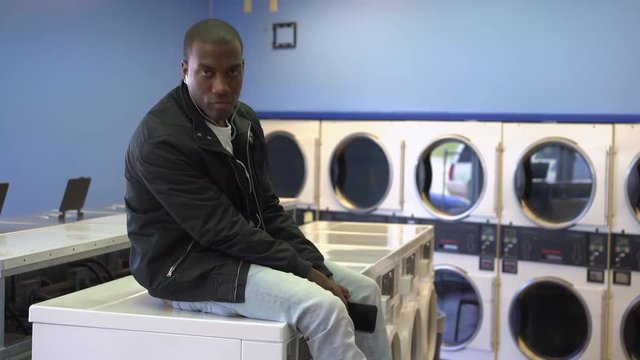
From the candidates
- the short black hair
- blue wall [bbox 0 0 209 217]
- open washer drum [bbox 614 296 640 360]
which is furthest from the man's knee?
open washer drum [bbox 614 296 640 360]

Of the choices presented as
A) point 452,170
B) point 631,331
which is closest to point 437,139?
point 452,170

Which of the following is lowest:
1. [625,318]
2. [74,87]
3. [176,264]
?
[625,318]

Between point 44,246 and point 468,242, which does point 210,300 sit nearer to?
point 44,246

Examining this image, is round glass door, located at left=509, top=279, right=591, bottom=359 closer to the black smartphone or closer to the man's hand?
the black smartphone

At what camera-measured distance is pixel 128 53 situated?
16.7 ft

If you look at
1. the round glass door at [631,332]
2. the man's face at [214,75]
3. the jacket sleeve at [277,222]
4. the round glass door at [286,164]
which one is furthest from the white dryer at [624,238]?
the man's face at [214,75]

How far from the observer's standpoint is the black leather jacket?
1880 mm

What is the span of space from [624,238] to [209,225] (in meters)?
3.45

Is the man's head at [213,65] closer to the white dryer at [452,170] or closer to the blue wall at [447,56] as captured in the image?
the white dryer at [452,170]

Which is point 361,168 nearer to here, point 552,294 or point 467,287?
point 467,287

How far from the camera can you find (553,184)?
4777 millimetres

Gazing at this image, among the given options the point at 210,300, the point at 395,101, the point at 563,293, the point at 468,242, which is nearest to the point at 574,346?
the point at 563,293

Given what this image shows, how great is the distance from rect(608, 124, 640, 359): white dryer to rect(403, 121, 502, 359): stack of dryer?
76 cm

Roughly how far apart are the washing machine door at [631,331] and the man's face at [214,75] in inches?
139
